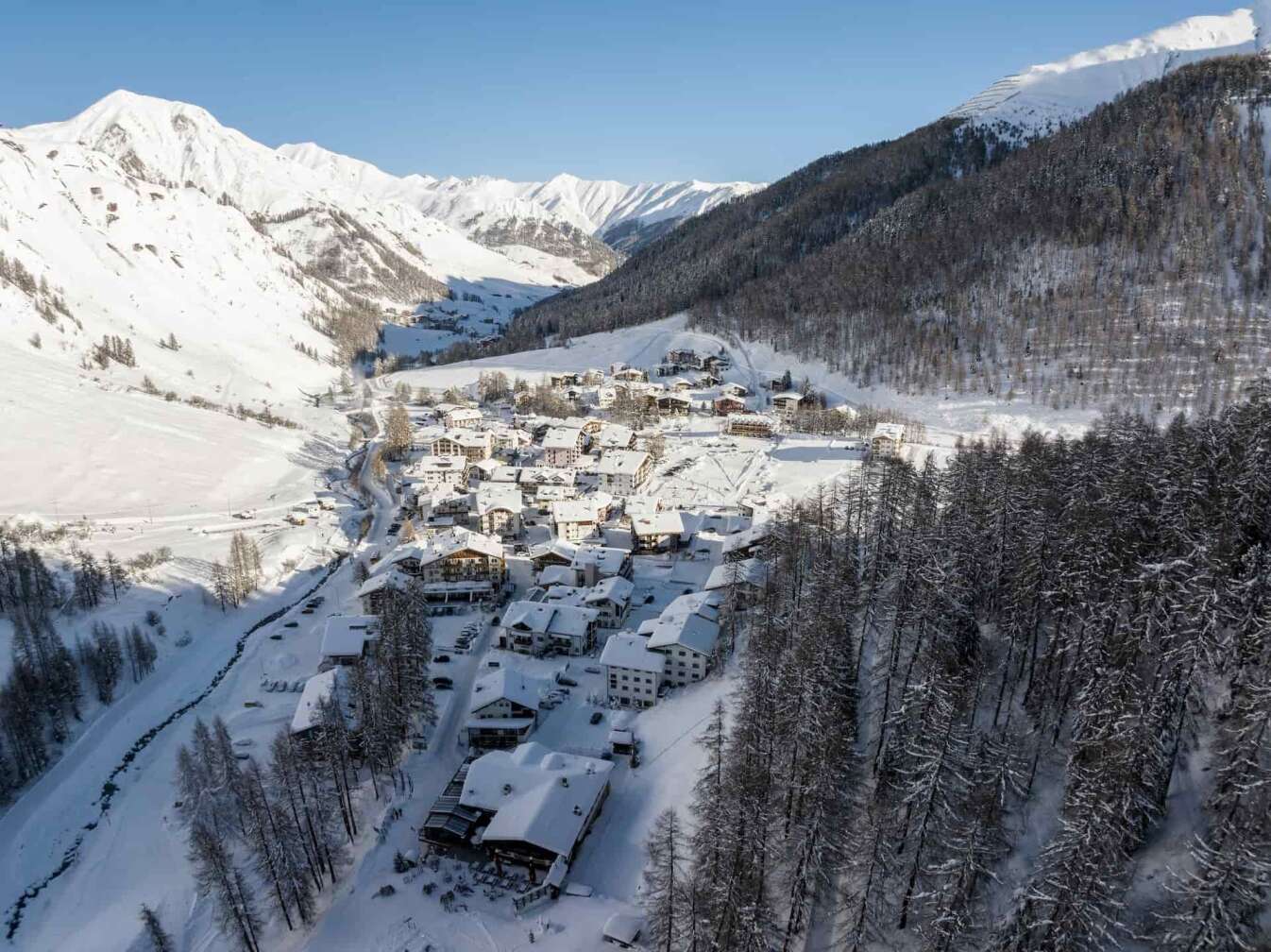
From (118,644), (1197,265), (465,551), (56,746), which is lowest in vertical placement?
(56,746)

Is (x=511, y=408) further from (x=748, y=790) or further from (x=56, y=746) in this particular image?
(x=748, y=790)

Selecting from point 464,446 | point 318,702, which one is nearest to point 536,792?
point 318,702

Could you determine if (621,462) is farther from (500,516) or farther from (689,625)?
(689,625)

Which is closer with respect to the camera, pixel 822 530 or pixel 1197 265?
pixel 822 530

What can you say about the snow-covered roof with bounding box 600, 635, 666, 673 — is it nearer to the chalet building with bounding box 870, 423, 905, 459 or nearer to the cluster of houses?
the cluster of houses

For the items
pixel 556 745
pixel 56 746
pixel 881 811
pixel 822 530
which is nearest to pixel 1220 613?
pixel 881 811

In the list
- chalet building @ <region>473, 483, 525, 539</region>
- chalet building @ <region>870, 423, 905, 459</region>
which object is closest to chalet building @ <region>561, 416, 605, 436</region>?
chalet building @ <region>473, 483, 525, 539</region>

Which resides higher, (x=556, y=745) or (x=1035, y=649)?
(x=1035, y=649)
